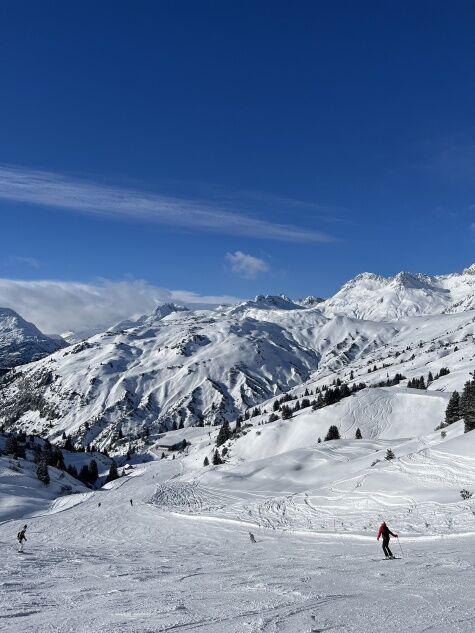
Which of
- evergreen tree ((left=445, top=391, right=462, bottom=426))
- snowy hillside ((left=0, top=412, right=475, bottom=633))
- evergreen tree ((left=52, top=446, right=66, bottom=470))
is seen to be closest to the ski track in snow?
snowy hillside ((left=0, top=412, right=475, bottom=633))

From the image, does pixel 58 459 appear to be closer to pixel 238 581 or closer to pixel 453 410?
pixel 453 410

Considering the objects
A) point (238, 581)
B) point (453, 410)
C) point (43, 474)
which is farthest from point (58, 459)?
point (238, 581)

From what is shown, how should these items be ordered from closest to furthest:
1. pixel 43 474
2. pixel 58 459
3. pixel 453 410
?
pixel 453 410, pixel 43 474, pixel 58 459

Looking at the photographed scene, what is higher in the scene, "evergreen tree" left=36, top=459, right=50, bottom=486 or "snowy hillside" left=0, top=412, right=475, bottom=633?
"snowy hillside" left=0, top=412, right=475, bottom=633

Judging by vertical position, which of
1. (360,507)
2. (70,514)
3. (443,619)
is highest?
(443,619)

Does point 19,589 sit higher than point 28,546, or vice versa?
point 19,589

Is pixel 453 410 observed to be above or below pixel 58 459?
above

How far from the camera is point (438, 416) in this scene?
118 metres

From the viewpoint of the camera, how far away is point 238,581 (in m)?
19.9

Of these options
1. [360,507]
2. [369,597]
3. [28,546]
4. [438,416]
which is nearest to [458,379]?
[438,416]

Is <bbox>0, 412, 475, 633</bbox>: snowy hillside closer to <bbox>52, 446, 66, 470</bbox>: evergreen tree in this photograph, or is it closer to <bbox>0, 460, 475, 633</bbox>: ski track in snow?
<bbox>0, 460, 475, 633</bbox>: ski track in snow

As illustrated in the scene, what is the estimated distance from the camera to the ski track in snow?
43.0ft

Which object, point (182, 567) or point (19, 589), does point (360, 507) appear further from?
point (19, 589)

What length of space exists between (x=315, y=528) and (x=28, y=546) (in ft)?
74.0
